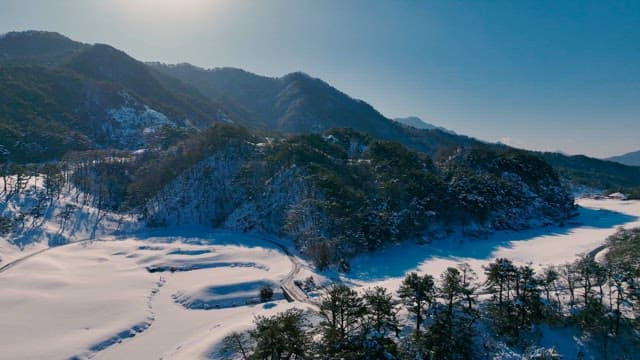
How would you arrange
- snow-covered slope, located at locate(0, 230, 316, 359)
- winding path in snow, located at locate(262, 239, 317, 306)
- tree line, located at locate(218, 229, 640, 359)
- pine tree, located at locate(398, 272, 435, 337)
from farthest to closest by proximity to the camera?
winding path in snow, located at locate(262, 239, 317, 306) → snow-covered slope, located at locate(0, 230, 316, 359) → pine tree, located at locate(398, 272, 435, 337) → tree line, located at locate(218, 229, 640, 359)

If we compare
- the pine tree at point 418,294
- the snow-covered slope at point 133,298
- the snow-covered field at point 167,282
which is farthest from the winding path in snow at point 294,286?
the pine tree at point 418,294

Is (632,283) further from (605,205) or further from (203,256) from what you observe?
(605,205)

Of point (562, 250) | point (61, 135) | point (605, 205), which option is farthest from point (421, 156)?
point (61, 135)

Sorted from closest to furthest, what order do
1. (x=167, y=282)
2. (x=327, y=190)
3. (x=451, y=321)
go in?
1. (x=451, y=321)
2. (x=167, y=282)
3. (x=327, y=190)

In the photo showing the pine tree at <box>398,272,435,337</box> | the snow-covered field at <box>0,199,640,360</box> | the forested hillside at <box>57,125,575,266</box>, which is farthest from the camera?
the forested hillside at <box>57,125,575,266</box>

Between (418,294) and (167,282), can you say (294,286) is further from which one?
(418,294)

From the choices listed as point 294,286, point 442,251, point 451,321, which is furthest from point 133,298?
point 442,251

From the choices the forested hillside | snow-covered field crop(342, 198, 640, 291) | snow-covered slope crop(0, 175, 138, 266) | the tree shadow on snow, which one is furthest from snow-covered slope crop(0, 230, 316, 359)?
snow-covered field crop(342, 198, 640, 291)

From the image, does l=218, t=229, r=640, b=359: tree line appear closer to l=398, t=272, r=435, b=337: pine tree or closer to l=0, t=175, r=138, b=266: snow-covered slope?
l=398, t=272, r=435, b=337: pine tree

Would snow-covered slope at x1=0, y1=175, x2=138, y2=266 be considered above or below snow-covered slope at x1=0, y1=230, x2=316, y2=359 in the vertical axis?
above

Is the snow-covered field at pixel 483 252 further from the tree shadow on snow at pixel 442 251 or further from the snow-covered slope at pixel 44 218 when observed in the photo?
the snow-covered slope at pixel 44 218
